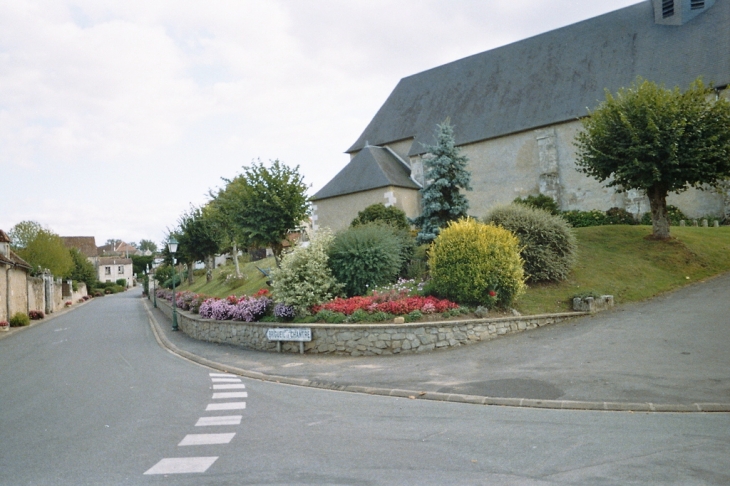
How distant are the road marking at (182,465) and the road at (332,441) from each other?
2cm

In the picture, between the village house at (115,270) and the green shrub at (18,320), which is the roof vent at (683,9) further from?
the village house at (115,270)

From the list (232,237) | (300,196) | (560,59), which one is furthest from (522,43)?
(232,237)

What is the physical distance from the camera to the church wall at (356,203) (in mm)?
31219

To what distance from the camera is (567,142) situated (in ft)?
93.6

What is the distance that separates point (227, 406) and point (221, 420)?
982mm

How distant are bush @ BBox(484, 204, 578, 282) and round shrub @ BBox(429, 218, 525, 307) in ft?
5.36

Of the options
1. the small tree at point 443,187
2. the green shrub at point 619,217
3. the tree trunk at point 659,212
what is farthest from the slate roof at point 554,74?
the small tree at point 443,187

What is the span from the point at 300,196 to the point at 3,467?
61.9 feet

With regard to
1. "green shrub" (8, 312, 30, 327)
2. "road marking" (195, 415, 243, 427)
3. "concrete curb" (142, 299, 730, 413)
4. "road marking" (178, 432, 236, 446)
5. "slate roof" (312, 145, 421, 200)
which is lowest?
"concrete curb" (142, 299, 730, 413)

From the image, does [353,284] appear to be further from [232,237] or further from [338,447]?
[232,237]

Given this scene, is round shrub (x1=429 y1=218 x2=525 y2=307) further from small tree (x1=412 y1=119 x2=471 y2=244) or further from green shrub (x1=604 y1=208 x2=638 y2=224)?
green shrub (x1=604 y1=208 x2=638 y2=224)

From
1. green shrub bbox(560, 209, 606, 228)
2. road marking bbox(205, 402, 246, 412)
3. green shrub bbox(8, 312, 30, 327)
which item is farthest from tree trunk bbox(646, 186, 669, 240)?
green shrub bbox(8, 312, 30, 327)

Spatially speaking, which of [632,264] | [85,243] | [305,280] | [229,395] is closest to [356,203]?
[305,280]

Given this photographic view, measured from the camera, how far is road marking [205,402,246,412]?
334 inches
